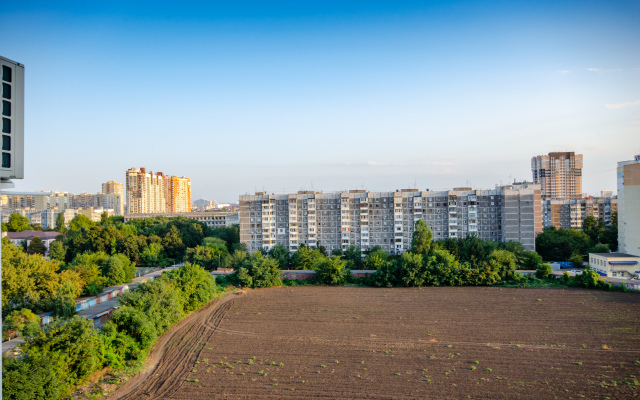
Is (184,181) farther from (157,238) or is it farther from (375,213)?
(375,213)

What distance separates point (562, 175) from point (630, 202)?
36981 millimetres

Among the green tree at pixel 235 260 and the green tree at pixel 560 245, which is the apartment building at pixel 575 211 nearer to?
the green tree at pixel 560 245

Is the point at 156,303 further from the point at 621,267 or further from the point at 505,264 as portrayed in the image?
the point at 621,267

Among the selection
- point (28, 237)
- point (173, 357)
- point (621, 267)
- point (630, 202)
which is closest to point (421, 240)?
point (621, 267)

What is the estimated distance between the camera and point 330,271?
25.3 m

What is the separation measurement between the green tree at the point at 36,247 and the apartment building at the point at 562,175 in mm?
61654

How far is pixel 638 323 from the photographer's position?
16031 millimetres

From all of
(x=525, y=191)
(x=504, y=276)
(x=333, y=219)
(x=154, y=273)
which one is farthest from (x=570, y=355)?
(x=154, y=273)

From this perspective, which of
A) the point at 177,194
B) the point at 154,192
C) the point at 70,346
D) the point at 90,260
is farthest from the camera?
the point at 177,194

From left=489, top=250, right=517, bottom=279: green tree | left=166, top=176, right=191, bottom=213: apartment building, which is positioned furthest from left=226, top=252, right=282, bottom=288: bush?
left=166, top=176, right=191, bottom=213: apartment building

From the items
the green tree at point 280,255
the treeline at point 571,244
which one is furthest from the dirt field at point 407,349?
the treeline at point 571,244

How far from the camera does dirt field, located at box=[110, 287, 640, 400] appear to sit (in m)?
10.9

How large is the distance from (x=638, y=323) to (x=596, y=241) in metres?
21.7

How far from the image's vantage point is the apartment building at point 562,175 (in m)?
59.7
